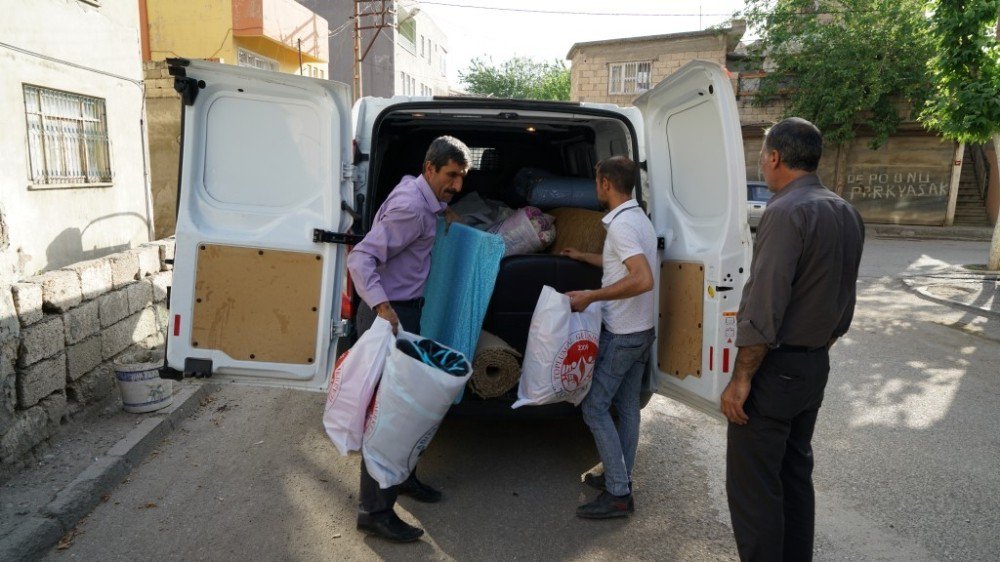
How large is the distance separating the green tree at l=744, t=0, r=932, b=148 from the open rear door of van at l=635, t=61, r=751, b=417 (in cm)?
1874

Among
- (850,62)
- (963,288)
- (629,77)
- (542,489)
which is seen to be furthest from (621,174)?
(629,77)

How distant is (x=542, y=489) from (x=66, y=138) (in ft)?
21.0

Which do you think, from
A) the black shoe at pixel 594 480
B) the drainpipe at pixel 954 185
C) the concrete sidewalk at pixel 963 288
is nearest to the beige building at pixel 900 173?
the drainpipe at pixel 954 185

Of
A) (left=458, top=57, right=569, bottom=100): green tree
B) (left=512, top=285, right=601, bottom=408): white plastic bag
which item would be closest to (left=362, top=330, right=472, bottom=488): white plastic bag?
(left=512, top=285, right=601, bottom=408): white plastic bag

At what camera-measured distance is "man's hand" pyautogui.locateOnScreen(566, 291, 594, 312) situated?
10.7 ft

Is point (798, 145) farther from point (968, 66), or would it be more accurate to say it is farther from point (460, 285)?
point (968, 66)

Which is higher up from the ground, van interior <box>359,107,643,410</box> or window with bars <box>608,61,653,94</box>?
window with bars <box>608,61,653,94</box>

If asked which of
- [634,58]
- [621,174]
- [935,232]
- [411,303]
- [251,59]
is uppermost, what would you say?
[634,58]

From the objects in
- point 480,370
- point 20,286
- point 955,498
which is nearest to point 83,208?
point 20,286

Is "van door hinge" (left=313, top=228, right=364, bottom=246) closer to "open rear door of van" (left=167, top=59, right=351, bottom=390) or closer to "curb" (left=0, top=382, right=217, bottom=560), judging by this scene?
"open rear door of van" (left=167, top=59, right=351, bottom=390)

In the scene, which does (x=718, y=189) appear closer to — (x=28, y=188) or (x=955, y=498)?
(x=955, y=498)

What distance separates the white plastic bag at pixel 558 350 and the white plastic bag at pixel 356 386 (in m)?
0.77

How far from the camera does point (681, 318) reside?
3.34 meters

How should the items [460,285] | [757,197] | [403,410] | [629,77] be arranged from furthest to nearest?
[629,77], [757,197], [460,285], [403,410]
